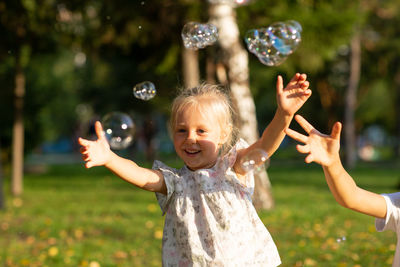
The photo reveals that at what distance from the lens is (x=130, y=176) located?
2.70m

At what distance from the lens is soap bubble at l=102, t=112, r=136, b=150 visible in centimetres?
390

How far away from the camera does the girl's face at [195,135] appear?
2744mm

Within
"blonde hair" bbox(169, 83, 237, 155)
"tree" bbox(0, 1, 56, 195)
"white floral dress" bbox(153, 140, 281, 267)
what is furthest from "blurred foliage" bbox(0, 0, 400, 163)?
"white floral dress" bbox(153, 140, 281, 267)

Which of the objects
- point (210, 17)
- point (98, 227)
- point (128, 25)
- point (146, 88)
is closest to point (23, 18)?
point (128, 25)

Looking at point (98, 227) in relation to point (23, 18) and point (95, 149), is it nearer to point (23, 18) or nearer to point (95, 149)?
point (95, 149)

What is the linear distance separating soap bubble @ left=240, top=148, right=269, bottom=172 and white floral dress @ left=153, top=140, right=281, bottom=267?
9 cm

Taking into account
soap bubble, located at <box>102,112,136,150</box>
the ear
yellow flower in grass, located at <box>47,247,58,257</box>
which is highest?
the ear

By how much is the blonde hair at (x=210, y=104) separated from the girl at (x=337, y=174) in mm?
394

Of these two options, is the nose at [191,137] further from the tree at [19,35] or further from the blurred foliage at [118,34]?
the tree at [19,35]

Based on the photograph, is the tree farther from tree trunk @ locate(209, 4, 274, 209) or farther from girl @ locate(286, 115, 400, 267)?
girl @ locate(286, 115, 400, 267)

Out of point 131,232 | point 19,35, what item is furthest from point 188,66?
point 131,232

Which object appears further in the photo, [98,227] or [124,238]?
[98,227]

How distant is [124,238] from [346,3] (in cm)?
1150

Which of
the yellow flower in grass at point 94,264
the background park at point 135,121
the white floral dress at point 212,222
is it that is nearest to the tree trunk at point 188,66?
the background park at point 135,121
